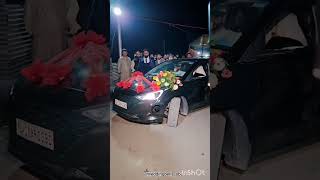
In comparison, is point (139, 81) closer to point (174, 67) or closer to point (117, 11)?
point (174, 67)

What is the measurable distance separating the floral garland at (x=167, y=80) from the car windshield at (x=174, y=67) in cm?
2

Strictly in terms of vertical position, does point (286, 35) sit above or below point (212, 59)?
above

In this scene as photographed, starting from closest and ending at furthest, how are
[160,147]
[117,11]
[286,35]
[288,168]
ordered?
[117,11]
[160,147]
[286,35]
[288,168]

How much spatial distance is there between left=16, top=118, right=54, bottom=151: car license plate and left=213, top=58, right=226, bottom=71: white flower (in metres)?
1.19

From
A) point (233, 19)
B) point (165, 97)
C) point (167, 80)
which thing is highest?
point (233, 19)

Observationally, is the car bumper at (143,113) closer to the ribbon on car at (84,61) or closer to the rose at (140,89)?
the rose at (140,89)

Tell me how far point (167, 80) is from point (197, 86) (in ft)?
0.64

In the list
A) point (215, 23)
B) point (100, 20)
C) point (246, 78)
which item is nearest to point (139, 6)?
point (100, 20)

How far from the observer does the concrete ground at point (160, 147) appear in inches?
99.7

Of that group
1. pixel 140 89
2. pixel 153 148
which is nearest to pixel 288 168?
pixel 153 148

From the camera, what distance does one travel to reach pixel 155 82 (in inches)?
98.4

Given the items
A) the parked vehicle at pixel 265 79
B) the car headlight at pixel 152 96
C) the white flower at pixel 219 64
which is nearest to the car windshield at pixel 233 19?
the parked vehicle at pixel 265 79

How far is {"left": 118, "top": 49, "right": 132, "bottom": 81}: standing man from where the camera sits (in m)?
2.47

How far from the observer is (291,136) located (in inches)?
120
